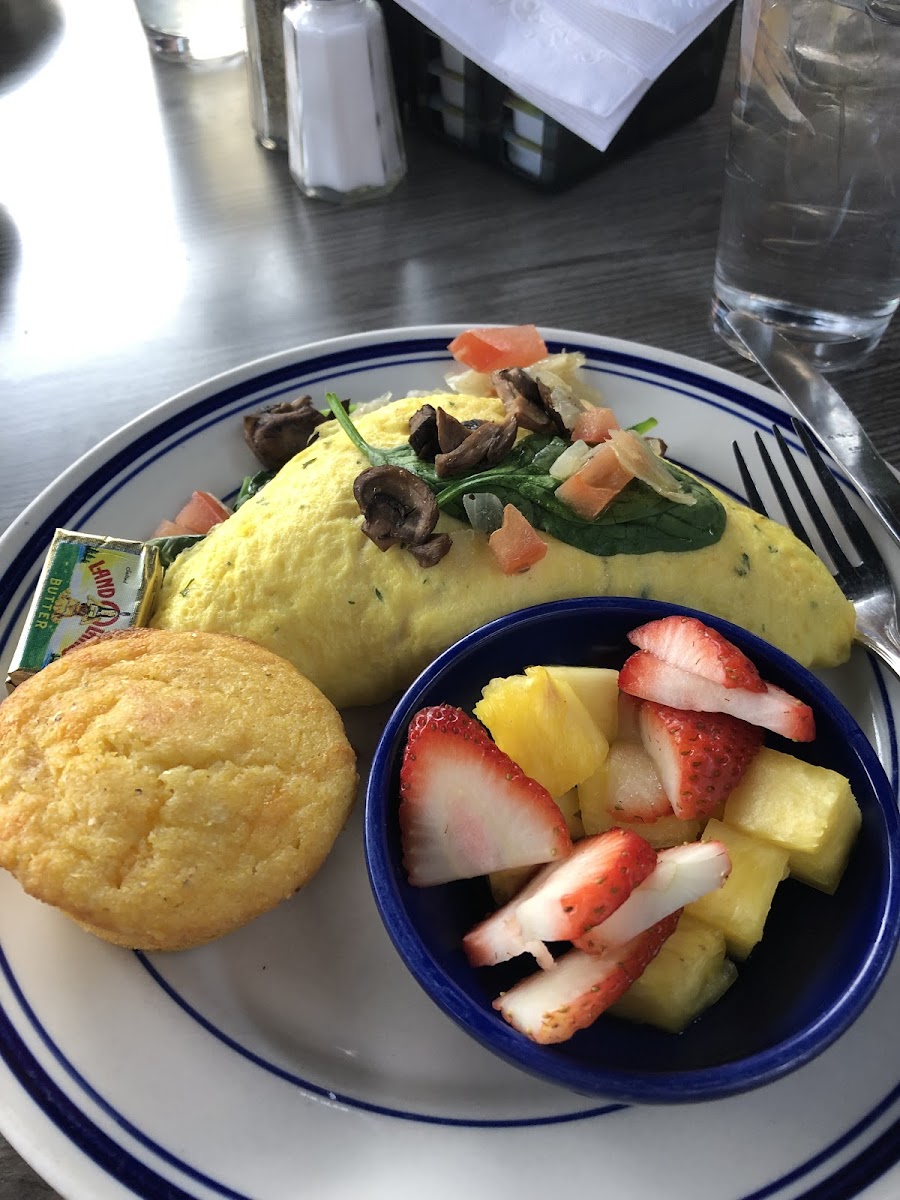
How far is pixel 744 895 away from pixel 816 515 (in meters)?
0.89

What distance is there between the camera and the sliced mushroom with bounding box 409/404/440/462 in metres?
1.63

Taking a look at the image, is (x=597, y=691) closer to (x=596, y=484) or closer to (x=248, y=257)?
(x=596, y=484)

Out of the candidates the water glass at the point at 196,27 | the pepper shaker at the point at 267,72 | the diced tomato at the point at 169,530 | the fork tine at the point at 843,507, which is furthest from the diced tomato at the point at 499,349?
the water glass at the point at 196,27

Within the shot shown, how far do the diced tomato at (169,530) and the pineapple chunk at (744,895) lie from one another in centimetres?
115

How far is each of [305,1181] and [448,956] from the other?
301 mm

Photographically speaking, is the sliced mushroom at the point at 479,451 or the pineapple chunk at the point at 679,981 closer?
the pineapple chunk at the point at 679,981

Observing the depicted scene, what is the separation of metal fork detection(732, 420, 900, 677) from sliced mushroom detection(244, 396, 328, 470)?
0.87 m

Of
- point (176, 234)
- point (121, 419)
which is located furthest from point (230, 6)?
point (121, 419)

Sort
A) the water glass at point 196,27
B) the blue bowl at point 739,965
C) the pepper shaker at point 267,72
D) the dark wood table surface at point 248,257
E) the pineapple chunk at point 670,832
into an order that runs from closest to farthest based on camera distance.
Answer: the blue bowl at point 739,965 < the pineapple chunk at point 670,832 < the dark wood table surface at point 248,257 < the pepper shaker at point 267,72 < the water glass at point 196,27

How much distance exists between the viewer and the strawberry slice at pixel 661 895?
1105 mm

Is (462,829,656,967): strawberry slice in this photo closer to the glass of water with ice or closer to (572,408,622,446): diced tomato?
(572,408,622,446): diced tomato

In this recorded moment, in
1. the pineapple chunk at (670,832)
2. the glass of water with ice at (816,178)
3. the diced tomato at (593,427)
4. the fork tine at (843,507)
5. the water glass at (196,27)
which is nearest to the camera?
the pineapple chunk at (670,832)

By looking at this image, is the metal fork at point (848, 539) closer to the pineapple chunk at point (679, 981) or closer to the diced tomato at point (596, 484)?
the diced tomato at point (596, 484)

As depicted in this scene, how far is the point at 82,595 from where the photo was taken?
159 centimetres
